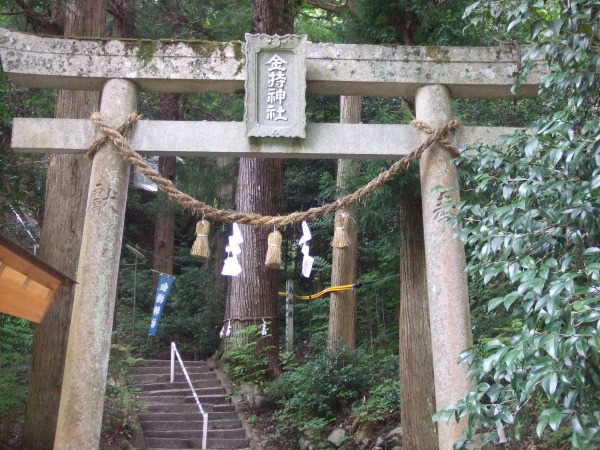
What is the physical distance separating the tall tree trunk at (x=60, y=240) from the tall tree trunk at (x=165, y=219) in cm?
859

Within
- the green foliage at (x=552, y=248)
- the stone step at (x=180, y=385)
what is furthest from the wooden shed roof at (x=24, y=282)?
the stone step at (x=180, y=385)

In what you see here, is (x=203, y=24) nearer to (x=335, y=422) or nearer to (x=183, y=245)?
(x=183, y=245)

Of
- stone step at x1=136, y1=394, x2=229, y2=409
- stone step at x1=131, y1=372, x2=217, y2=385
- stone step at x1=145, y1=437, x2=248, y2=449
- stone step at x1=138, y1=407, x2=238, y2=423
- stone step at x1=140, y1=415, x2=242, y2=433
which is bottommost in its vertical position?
stone step at x1=145, y1=437, x2=248, y2=449

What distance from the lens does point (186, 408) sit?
11258mm

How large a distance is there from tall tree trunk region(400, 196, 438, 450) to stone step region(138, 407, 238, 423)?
491cm

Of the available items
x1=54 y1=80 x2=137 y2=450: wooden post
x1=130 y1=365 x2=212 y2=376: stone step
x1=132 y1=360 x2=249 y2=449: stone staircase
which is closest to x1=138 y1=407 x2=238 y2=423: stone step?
x1=132 y1=360 x2=249 y2=449: stone staircase

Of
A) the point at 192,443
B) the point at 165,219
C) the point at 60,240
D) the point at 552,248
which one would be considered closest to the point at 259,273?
the point at 192,443

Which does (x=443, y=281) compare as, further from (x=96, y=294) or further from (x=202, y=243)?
(x=96, y=294)

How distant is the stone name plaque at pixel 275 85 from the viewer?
17.0 feet

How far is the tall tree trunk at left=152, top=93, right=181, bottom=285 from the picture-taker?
16609 mm

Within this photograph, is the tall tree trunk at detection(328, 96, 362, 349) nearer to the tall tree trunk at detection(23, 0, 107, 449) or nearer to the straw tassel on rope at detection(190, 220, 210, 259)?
the tall tree trunk at detection(23, 0, 107, 449)

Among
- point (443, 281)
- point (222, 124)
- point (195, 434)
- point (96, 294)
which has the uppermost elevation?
point (222, 124)

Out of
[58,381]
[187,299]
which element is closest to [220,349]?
[187,299]

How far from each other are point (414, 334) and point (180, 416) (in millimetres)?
5725
